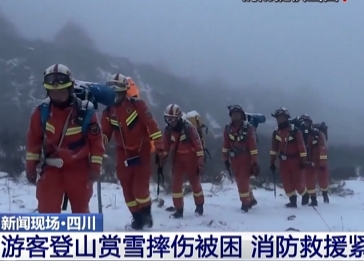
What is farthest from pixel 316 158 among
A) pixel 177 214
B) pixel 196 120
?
pixel 177 214

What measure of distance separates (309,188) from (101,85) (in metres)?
1.45

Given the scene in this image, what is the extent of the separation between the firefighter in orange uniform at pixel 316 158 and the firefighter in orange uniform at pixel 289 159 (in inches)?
2.5

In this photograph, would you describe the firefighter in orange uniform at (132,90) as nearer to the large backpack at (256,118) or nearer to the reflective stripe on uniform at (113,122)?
the reflective stripe on uniform at (113,122)

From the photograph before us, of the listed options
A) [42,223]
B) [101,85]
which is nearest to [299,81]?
[101,85]

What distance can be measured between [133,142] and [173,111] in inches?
15.2

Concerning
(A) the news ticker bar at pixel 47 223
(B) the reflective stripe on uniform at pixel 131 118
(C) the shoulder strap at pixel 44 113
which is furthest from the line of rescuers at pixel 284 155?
(C) the shoulder strap at pixel 44 113

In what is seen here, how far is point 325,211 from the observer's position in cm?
438

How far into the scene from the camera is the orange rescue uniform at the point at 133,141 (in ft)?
14.7

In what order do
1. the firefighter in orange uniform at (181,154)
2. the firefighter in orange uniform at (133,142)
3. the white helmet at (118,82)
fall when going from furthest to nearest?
the firefighter in orange uniform at (133,142)
the firefighter in orange uniform at (181,154)
the white helmet at (118,82)

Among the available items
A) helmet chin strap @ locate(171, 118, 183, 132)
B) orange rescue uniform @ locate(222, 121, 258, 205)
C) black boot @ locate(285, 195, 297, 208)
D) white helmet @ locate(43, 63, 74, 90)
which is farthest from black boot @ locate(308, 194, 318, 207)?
white helmet @ locate(43, 63, 74, 90)

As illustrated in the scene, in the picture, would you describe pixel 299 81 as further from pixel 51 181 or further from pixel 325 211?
pixel 51 181

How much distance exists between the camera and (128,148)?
14.9ft

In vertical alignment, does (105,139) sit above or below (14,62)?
below

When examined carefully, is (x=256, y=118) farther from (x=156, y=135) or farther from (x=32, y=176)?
(x=32, y=176)
